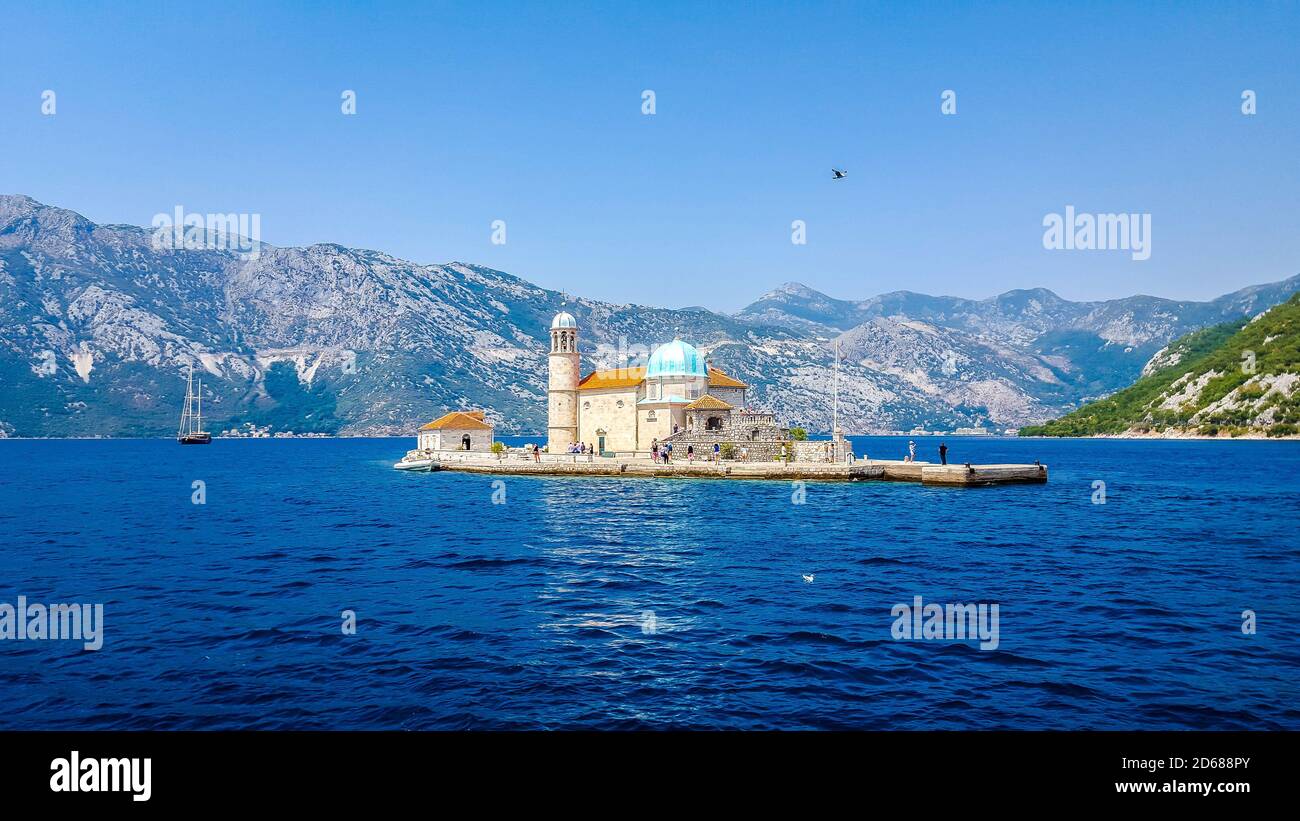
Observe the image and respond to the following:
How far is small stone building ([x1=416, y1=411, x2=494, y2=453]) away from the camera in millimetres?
90062

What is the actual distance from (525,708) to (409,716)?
177 centimetres

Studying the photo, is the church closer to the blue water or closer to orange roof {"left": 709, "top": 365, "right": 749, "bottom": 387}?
orange roof {"left": 709, "top": 365, "right": 749, "bottom": 387}

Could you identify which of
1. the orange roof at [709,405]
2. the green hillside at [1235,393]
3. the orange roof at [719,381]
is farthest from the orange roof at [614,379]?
the green hillside at [1235,393]

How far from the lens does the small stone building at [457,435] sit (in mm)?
90062

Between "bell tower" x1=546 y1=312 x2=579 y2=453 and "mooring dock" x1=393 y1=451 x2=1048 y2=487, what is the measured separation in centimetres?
842

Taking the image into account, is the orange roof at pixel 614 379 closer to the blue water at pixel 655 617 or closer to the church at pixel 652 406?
the church at pixel 652 406

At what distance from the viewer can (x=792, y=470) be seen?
2491 inches

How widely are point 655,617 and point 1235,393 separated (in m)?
171

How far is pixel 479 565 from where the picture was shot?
90.1ft

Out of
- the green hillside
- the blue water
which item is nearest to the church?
the blue water

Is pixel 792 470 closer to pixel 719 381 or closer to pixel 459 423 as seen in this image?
pixel 719 381

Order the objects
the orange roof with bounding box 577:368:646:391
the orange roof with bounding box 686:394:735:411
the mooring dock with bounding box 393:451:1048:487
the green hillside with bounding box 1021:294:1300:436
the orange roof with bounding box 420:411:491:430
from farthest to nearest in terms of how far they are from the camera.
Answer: the green hillside with bounding box 1021:294:1300:436, the orange roof with bounding box 420:411:491:430, the orange roof with bounding box 577:368:646:391, the orange roof with bounding box 686:394:735:411, the mooring dock with bounding box 393:451:1048:487
